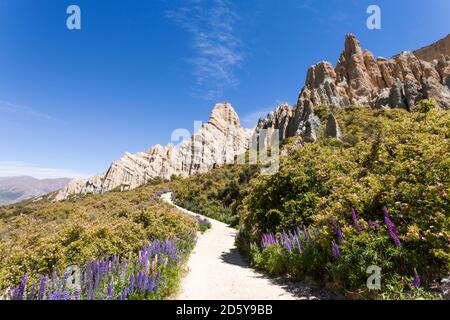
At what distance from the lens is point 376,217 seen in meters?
6.03

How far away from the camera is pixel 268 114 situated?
89562 millimetres

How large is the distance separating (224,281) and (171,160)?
341ft

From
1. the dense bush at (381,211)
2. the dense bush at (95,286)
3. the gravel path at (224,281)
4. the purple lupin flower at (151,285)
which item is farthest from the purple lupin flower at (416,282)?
the purple lupin flower at (151,285)

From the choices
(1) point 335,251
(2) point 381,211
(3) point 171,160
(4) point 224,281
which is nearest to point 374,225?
(2) point 381,211

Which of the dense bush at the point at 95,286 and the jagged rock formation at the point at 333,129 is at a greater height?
the jagged rock formation at the point at 333,129

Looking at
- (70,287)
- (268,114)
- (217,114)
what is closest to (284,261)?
(70,287)

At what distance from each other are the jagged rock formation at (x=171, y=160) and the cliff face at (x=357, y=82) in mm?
20001

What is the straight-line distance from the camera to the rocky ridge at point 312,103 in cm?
6359

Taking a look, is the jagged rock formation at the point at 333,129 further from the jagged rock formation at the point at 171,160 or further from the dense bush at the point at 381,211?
the jagged rock formation at the point at 171,160

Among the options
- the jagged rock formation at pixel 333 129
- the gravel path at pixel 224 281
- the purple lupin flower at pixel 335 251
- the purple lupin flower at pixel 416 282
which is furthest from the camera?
the jagged rock formation at pixel 333 129

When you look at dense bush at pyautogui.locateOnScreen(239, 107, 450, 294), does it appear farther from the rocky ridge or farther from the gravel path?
the rocky ridge

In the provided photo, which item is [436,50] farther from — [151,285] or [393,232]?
[151,285]

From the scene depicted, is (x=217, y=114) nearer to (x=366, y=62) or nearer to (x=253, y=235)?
(x=366, y=62)

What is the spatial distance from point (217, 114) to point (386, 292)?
121811 mm
